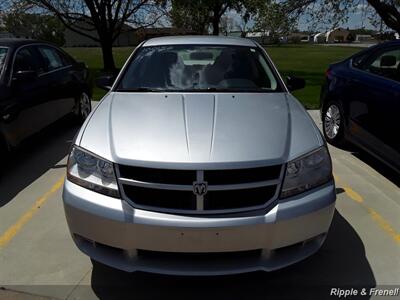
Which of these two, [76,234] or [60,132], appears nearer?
[76,234]

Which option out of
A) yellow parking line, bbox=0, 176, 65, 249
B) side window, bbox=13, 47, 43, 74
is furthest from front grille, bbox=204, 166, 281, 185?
side window, bbox=13, 47, 43, 74

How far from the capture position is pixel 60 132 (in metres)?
7.12

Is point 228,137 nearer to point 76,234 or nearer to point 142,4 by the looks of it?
point 76,234

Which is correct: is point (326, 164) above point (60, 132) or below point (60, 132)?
above

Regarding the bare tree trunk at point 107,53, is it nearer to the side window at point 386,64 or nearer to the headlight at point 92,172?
the side window at point 386,64

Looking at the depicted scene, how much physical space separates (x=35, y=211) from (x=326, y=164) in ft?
8.85

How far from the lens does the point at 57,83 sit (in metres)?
6.38

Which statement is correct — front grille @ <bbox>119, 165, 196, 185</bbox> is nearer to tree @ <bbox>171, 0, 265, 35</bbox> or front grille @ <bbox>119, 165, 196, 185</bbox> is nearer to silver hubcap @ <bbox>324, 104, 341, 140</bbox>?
silver hubcap @ <bbox>324, 104, 341, 140</bbox>

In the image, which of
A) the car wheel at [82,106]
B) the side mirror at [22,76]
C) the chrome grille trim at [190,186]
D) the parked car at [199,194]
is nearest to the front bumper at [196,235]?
the parked car at [199,194]

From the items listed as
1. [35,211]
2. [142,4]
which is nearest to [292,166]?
[35,211]

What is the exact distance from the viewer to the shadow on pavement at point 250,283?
2.87 m

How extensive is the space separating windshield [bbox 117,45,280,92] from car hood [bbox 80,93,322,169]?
1.06 ft

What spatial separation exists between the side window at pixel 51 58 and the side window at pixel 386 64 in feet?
14.2

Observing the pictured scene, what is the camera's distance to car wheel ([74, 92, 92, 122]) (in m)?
7.23
